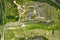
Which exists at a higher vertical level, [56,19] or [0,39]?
[56,19]

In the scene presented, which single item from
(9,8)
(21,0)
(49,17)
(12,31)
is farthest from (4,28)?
(49,17)

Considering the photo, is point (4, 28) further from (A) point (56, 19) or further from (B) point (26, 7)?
(A) point (56, 19)

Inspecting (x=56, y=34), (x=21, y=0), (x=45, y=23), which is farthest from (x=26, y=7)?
(x=56, y=34)

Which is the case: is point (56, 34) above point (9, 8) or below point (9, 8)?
below

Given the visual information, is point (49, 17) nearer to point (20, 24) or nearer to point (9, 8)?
point (20, 24)

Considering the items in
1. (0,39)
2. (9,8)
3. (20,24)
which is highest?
(9,8)

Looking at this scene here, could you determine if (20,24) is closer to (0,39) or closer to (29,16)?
(29,16)

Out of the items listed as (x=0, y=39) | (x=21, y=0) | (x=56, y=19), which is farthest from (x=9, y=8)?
(x=56, y=19)
